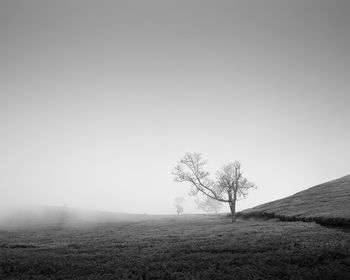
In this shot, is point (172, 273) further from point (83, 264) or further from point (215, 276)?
point (83, 264)

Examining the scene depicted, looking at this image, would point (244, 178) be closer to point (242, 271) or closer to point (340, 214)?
point (340, 214)

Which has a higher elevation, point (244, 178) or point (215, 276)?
point (244, 178)

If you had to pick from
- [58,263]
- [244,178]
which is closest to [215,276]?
[58,263]

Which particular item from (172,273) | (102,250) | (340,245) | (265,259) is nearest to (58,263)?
(102,250)

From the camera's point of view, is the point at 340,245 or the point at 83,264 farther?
the point at 340,245

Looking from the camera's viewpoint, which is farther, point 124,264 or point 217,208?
point 217,208

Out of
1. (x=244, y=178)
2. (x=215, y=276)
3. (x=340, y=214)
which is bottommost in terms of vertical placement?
(x=215, y=276)

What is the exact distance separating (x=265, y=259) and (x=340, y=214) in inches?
859

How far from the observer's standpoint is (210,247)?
63.6 feet

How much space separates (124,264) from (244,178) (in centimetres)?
4069

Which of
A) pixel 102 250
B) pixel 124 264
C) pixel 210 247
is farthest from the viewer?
pixel 102 250

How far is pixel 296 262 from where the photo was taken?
1380 centimetres

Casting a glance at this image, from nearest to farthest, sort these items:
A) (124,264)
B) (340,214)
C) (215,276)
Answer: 1. (215,276)
2. (124,264)
3. (340,214)

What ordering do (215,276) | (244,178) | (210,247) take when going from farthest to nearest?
(244,178)
(210,247)
(215,276)
